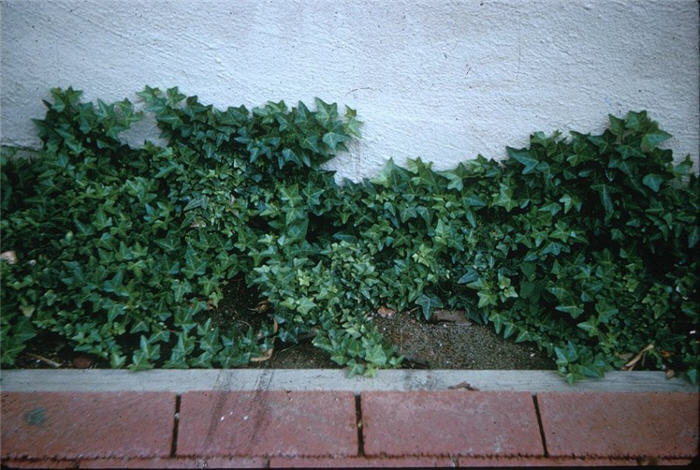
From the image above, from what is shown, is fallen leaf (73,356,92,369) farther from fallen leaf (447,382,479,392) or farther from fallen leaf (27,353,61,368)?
fallen leaf (447,382,479,392)

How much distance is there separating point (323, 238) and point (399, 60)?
91 centimetres

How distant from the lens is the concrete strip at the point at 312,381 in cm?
196

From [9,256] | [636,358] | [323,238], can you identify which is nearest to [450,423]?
[636,358]

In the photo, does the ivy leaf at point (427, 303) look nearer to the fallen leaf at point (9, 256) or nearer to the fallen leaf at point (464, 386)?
the fallen leaf at point (464, 386)

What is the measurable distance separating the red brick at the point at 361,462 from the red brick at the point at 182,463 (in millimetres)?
78

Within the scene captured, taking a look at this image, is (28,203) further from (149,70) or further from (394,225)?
(394,225)

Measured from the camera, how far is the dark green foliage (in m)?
2.15

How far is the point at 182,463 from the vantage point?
5.79 ft

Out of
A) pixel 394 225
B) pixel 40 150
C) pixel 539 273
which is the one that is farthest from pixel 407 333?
pixel 40 150

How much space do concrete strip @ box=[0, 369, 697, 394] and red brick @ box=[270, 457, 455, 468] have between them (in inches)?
10.5

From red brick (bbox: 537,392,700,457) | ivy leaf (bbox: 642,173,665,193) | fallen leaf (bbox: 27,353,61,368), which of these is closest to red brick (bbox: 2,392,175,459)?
fallen leaf (bbox: 27,353,61,368)

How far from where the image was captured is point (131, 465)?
175 centimetres

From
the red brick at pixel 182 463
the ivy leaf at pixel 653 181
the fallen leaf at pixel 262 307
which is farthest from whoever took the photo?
the fallen leaf at pixel 262 307

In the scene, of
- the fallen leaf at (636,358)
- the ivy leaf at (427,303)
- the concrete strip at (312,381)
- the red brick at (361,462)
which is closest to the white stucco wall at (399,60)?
the ivy leaf at (427,303)
